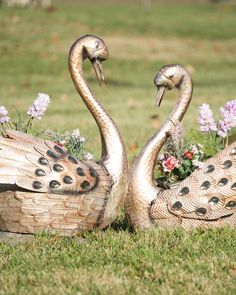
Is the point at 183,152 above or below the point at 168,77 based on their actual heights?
below

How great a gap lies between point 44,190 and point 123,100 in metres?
10.2

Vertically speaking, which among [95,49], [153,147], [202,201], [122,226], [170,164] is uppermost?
[95,49]

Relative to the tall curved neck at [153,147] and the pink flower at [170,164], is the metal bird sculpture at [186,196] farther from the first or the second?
the pink flower at [170,164]

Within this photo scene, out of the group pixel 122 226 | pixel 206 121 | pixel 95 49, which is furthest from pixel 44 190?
pixel 206 121

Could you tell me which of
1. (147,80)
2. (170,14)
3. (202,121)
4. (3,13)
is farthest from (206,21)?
(202,121)

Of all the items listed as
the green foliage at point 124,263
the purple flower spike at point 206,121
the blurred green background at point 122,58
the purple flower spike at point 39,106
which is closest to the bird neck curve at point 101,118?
the purple flower spike at point 39,106

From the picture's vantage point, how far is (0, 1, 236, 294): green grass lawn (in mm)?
4793

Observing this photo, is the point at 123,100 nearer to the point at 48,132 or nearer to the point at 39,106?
the point at 48,132

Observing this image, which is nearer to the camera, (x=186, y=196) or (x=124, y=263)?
Result: (x=124, y=263)

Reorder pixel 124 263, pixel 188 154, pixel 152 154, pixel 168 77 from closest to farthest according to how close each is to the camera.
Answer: pixel 124 263
pixel 152 154
pixel 168 77
pixel 188 154

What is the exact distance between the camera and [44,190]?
536 cm

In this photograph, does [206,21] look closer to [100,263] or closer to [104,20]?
[104,20]

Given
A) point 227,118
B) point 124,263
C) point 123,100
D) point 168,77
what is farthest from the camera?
point 123,100

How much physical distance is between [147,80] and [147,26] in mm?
6000
